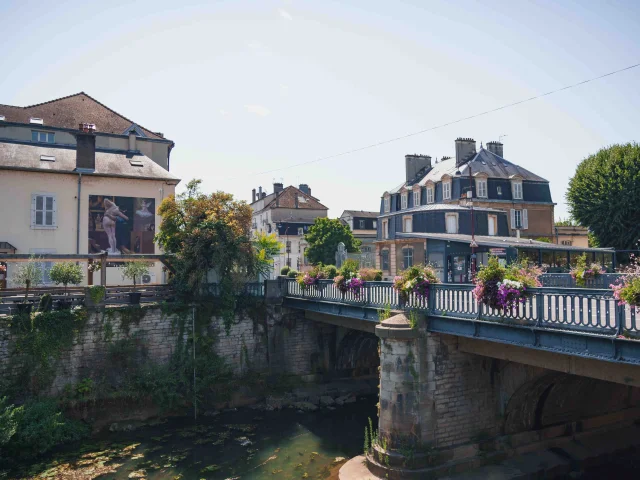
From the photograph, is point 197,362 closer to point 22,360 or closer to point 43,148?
point 22,360

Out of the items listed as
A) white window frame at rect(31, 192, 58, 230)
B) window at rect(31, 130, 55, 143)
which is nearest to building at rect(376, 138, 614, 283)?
white window frame at rect(31, 192, 58, 230)

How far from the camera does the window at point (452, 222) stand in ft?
109

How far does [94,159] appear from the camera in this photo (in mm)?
26000

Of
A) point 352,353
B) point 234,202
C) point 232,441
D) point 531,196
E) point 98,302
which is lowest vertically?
point 232,441

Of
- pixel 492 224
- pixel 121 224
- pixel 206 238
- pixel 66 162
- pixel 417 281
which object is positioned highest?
pixel 66 162

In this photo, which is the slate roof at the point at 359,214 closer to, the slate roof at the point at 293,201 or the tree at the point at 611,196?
the slate roof at the point at 293,201

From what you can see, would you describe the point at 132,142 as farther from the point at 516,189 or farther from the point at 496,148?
the point at 496,148

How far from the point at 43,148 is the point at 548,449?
26770mm

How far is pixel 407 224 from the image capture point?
39.5 meters

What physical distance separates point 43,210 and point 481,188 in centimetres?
3190

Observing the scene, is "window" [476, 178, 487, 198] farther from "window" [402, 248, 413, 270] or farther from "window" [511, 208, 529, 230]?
"window" [402, 248, 413, 270]

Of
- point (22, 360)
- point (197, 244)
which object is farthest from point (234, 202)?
point (22, 360)

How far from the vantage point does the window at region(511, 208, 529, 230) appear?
4200 centimetres

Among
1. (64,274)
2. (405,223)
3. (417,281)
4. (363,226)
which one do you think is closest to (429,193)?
(405,223)
